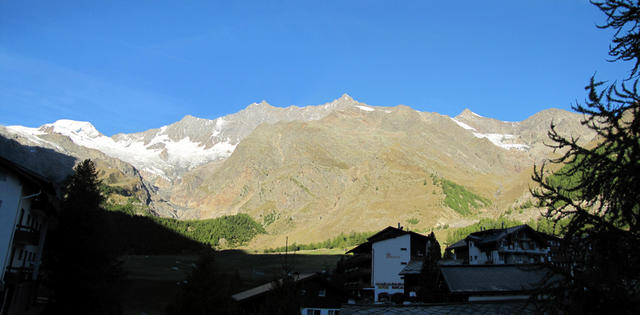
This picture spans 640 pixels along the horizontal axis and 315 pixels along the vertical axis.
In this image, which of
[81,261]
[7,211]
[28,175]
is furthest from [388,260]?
[7,211]

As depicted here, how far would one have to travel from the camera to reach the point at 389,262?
6175cm

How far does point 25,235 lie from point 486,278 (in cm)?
3067

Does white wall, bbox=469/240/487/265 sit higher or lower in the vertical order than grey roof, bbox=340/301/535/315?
higher

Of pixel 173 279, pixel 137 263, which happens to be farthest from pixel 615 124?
pixel 137 263

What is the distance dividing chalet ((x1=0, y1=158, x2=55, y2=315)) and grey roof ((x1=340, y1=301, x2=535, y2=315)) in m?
21.8

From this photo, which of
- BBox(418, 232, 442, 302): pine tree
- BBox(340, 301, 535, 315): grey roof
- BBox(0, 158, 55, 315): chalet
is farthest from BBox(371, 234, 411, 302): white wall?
BBox(340, 301, 535, 315): grey roof

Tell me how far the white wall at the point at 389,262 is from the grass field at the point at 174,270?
12218mm

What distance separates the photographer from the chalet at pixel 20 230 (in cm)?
2442

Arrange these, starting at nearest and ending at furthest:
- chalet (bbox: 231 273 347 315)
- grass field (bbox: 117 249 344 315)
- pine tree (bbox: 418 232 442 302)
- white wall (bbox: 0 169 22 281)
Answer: white wall (bbox: 0 169 22 281), pine tree (bbox: 418 232 442 302), chalet (bbox: 231 273 347 315), grass field (bbox: 117 249 344 315)

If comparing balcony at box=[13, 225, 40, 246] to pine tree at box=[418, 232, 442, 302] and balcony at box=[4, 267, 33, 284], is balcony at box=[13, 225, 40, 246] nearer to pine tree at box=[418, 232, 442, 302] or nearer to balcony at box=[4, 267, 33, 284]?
balcony at box=[4, 267, 33, 284]

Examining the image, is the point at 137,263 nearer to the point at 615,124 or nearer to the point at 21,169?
the point at 21,169

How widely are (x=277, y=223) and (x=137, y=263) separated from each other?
73.6 metres

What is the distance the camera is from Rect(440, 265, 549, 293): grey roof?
25.6 metres

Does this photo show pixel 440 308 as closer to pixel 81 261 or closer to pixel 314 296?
pixel 81 261
